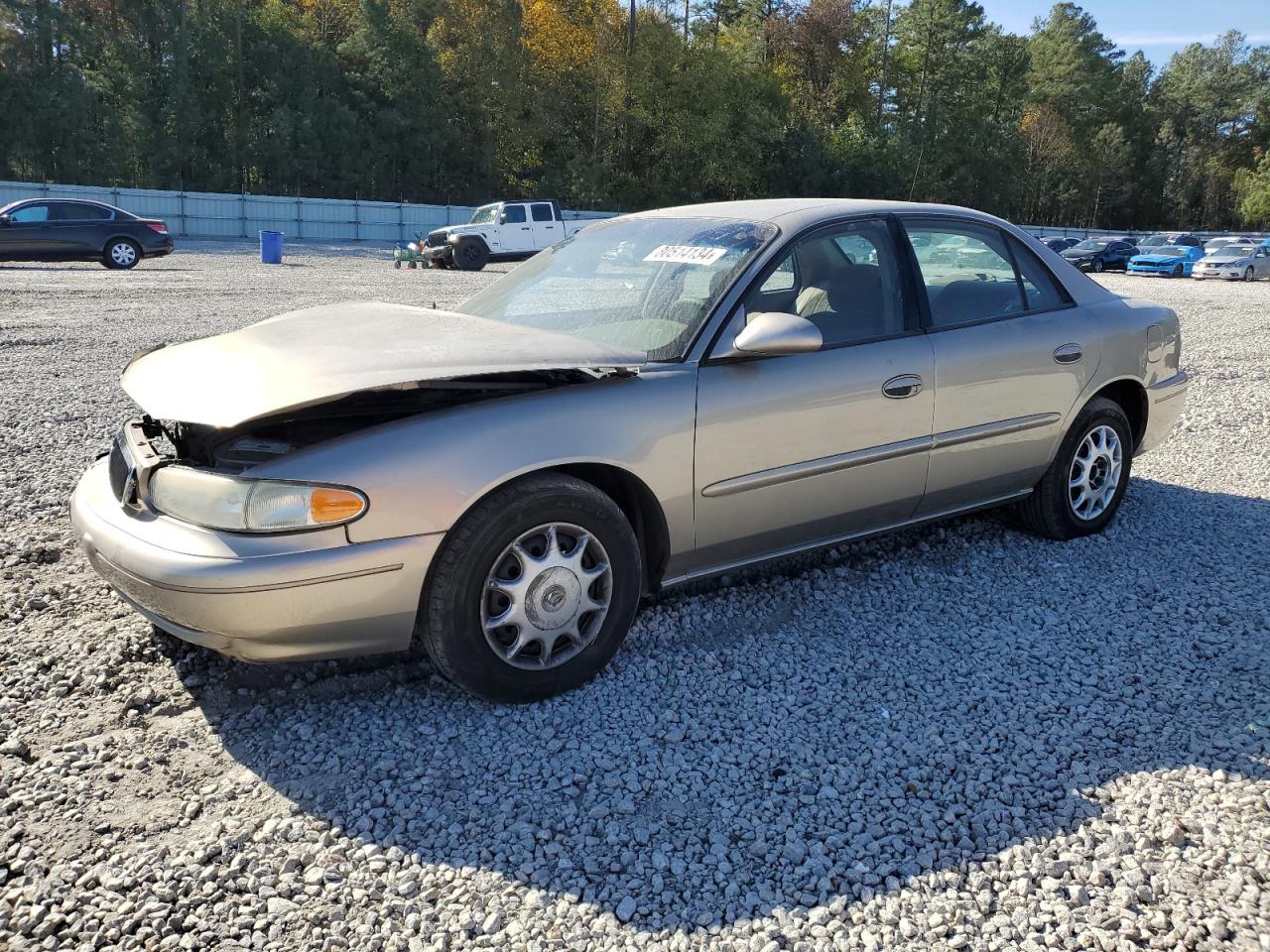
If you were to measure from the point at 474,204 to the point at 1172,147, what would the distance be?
6150 cm

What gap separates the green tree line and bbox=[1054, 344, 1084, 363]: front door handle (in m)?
48.5

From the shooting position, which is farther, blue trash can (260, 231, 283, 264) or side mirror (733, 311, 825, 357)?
blue trash can (260, 231, 283, 264)

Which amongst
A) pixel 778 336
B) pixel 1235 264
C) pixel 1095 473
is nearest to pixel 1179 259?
pixel 1235 264

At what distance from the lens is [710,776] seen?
9.31 feet

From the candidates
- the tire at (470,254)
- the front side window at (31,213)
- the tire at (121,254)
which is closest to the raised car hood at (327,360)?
the tire at (121,254)

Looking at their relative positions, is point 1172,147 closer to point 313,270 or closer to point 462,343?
point 313,270

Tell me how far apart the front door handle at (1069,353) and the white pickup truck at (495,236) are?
23.8 meters

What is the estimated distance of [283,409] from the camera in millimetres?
2807

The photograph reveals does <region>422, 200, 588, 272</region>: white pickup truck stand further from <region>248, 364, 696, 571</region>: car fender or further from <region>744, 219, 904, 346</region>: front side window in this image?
<region>248, 364, 696, 571</region>: car fender

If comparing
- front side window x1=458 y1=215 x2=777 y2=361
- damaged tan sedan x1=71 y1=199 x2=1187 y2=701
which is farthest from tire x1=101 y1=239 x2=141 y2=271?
front side window x1=458 y1=215 x2=777 y2=361

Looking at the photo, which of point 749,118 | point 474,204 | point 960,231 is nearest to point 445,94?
point 474,204

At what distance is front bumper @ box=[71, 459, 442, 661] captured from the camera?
9.03 ft

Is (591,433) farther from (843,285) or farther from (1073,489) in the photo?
(1073,489)

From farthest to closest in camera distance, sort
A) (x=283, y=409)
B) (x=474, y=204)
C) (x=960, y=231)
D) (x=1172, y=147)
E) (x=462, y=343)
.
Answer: (x=1172, y=147), (x=474, y=204), (x=960, y=231), (x=462, y=343), (x=283, y=409)
